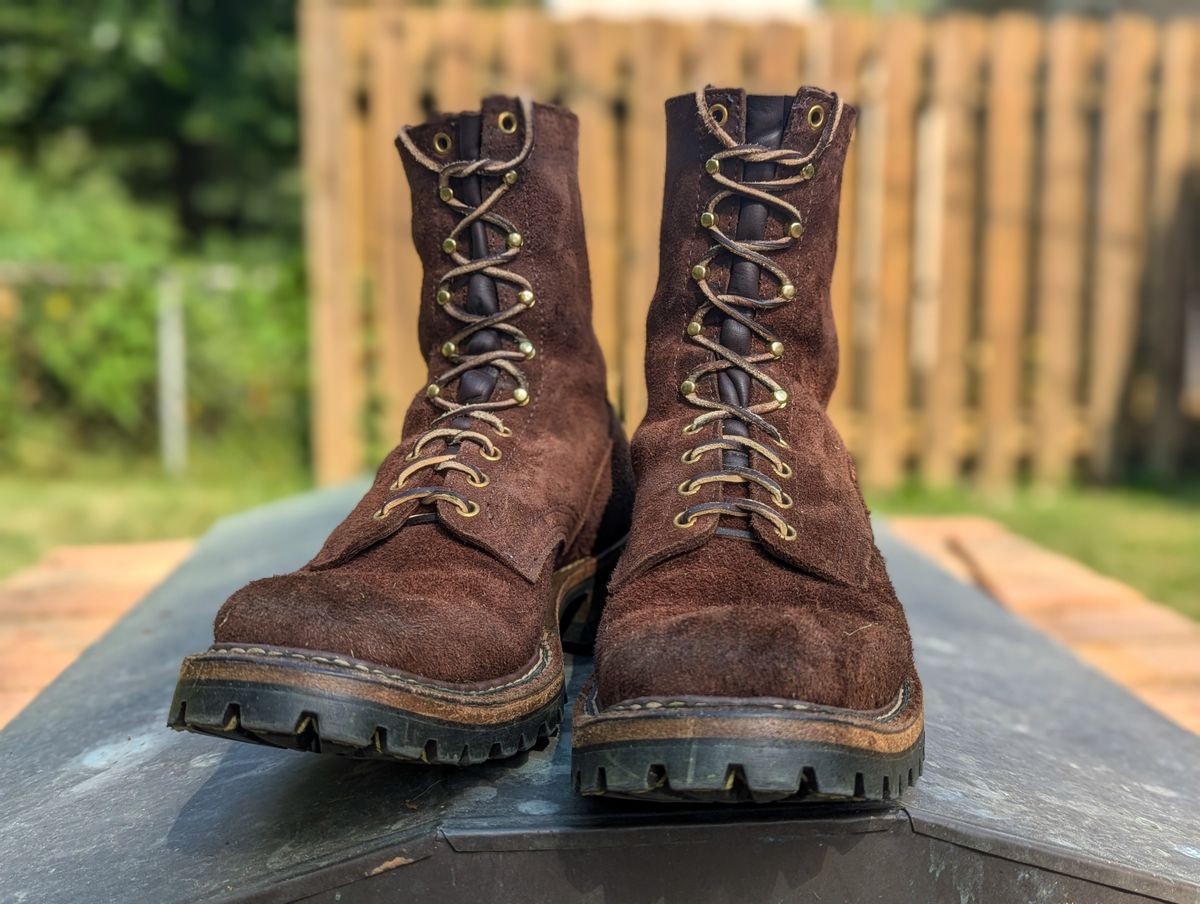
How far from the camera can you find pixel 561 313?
4.56 feet

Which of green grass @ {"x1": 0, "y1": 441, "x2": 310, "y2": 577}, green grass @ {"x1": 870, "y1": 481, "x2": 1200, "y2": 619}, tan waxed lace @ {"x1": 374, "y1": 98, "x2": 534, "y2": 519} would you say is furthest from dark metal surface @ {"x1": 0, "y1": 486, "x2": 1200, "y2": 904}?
green grass @ {"x1": 0, "y1": 441, "x2": 310, "y2": 577}

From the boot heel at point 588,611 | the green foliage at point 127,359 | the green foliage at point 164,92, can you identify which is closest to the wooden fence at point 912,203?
the green foliage at point 127,359

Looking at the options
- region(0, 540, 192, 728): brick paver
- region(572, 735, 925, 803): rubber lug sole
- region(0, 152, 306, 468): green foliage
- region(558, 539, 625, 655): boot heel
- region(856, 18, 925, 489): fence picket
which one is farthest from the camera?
region(0, 152, 306, 468): green foliage

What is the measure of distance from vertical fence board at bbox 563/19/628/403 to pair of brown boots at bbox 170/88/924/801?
268 cm

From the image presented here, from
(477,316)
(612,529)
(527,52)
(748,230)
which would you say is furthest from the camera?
(527,52)

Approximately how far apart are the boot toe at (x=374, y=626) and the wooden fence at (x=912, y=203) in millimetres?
2926

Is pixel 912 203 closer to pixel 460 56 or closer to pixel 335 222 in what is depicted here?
pixel 460 56

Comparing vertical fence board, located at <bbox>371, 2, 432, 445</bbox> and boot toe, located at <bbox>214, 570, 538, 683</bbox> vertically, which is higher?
vertical fence board, located at <bbox>371, 2, 432, 445</bbox>

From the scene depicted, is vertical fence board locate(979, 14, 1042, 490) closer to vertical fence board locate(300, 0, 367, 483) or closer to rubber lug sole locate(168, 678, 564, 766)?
vertical fence board locate(300, 0, 367, 483)

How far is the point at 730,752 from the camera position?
875 millimetres

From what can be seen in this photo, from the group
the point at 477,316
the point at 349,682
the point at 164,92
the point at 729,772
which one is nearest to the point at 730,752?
the point at 729,772

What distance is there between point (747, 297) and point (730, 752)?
0.55m

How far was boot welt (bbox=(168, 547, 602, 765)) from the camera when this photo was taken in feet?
3.05

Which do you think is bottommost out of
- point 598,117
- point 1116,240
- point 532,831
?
point 532,831
